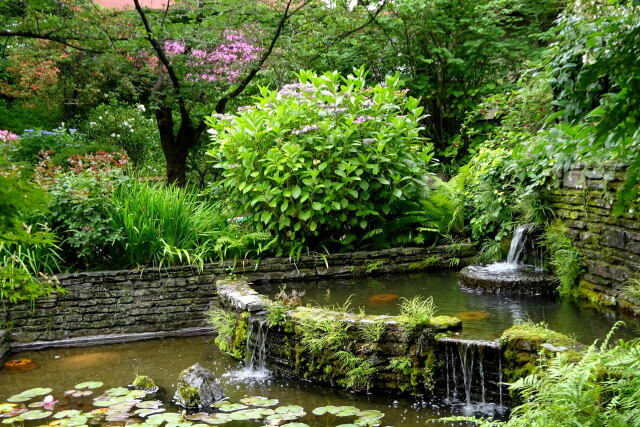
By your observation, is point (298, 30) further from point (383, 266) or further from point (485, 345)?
point (485, 345)

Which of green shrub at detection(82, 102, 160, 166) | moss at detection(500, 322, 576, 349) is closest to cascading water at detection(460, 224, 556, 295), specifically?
moss at detection(500, 322, 576, 349)

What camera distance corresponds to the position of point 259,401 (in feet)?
16.0

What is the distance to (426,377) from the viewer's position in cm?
485

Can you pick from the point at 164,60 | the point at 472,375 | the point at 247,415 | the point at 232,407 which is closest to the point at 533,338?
the point at 472,375

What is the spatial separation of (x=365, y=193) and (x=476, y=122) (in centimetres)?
442

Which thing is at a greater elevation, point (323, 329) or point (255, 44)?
point (255, 44)

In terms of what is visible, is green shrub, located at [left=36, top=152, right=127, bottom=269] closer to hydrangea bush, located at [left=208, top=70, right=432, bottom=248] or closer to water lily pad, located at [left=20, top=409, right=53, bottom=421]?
hydrangea bush, located at [left=208, top=70, right=432, bottom=248]

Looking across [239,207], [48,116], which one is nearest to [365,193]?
[239,207]

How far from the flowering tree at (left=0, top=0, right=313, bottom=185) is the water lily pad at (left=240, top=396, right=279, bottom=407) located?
4414 mm

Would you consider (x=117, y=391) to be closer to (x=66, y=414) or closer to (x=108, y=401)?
(x=108, y=401)

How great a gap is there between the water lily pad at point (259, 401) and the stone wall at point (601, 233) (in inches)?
132

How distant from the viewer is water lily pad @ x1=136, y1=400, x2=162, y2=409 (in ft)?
15.8

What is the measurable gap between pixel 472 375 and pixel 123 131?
9.63m

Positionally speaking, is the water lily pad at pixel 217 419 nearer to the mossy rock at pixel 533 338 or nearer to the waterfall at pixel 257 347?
the waterfall at pixel 257 347
